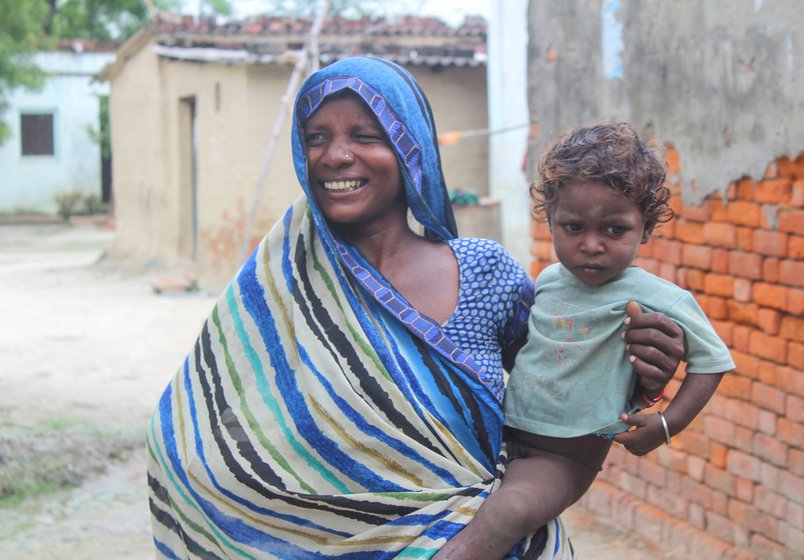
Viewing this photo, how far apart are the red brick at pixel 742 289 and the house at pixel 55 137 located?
22.4 m

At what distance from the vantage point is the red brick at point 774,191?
3.82 metres

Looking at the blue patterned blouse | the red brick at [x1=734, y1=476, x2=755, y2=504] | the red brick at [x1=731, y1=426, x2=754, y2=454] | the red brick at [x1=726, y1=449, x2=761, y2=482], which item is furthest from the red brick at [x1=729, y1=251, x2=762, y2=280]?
the blue patterned blouse

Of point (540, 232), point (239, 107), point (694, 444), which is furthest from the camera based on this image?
point (239, 107)

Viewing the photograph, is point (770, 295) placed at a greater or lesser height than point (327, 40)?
lesser

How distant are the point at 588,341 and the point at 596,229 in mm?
212

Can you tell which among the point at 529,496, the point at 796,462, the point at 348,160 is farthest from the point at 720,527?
the point at 348,160

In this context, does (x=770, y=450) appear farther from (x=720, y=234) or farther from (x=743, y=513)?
(x=720, y=234)

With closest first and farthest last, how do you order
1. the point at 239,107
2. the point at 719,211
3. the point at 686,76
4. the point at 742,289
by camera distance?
the point at 742,289
the point at 719,211
the point at 686,76
the point at 239,107

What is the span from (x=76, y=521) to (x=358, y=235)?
3509mm

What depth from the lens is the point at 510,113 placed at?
12.0m

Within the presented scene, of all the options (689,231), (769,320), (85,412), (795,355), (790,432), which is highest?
(689,231)

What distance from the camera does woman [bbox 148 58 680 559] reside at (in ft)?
6.68

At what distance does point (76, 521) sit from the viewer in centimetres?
516

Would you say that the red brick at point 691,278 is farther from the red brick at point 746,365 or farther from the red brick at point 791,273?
the red brick at point 791,273
